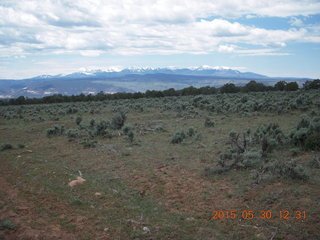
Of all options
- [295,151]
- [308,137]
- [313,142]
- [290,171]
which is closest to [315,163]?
[295,151]

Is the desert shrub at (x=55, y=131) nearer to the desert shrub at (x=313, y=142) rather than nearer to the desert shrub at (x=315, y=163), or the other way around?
the desert shrub at (x=313, y=142)

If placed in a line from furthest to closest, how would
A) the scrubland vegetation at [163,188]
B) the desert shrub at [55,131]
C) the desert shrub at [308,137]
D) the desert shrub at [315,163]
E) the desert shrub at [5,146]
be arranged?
the desert shrub at [55,131] < the desert shrub at [5,146] < the desert shrub at [308,137] < the desert shrub at [315,163] < the scrubland vegetation at [163,188]

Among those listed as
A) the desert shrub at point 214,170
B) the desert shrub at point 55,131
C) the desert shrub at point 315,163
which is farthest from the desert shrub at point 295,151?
the desert shrub at point 55,131

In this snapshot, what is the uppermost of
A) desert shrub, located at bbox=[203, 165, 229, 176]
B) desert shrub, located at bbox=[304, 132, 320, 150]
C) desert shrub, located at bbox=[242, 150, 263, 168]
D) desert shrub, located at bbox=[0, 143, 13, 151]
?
desert shrub, located at bbox=[304, 132, 320, 150]

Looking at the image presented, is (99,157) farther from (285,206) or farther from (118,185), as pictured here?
(285,206)

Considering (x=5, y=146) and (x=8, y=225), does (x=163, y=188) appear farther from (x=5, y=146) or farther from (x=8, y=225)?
(x=5, y=146)

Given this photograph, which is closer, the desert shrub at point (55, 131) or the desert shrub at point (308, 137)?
the desert shrub at point (308, 137)

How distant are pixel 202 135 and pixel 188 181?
7684 millimetres

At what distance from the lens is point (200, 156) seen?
12.0 metres

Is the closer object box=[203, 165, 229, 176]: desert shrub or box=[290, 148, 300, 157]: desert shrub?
box=[203, 165, 229, 176]: desert shrub

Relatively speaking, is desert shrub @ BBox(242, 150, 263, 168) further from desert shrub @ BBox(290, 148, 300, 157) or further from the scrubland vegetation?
desert shrub @ BBox(290, 148, 300, 157)

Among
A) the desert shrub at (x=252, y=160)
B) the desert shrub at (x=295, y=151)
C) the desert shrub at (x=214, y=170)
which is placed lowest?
the desert shrub at (x=214, y=170)

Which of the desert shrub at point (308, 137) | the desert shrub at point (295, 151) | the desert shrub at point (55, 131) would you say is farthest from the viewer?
the desert shrub at point (55, 131)

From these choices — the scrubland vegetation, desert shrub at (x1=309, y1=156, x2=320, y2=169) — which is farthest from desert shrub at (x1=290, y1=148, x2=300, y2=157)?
desert shrub at (x1=309, y1=156, x2=320, y2=169)
